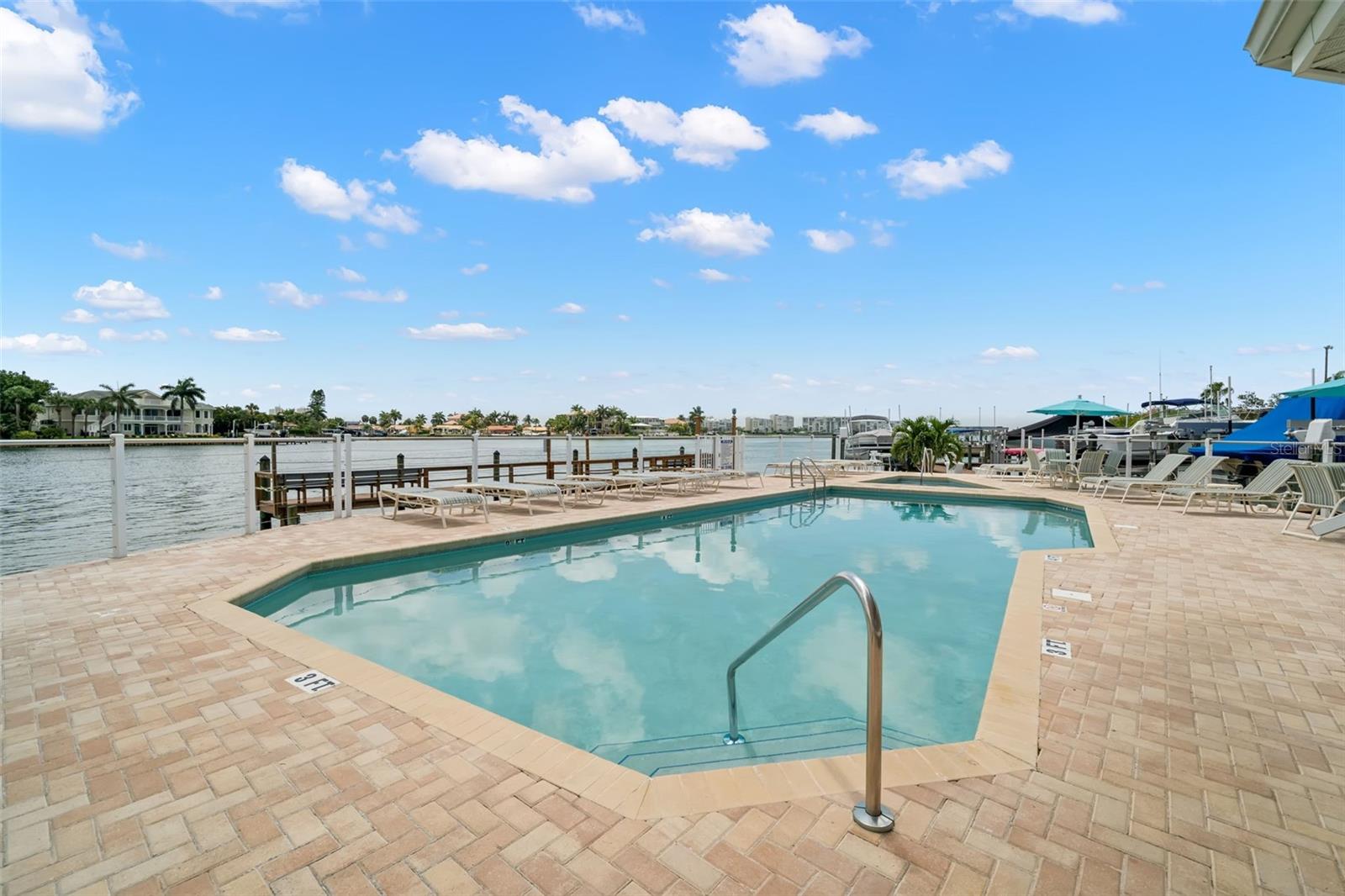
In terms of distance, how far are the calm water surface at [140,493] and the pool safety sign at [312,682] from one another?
4095mm

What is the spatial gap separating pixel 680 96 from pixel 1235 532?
1175cm

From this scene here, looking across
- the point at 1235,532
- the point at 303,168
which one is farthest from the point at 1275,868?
the point at 303,168

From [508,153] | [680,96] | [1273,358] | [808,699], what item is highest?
[680,96]

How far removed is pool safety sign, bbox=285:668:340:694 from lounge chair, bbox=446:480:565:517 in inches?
211

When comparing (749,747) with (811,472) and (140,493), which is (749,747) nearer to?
(811,472)

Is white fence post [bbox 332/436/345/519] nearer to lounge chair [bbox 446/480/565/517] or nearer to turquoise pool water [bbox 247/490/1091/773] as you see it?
lounge chair [bbox 446/480/565/517]

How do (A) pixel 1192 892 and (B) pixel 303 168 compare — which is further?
(B) pixel 303 168

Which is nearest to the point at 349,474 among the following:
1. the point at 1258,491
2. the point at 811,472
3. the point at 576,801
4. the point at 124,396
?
the point at 576,801

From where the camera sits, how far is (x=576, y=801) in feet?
6.47

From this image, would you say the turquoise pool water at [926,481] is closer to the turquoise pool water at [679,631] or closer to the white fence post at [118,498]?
the turquoise pool water at [679,631]

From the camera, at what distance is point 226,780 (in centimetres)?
208

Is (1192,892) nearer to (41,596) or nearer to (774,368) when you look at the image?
(41,596)

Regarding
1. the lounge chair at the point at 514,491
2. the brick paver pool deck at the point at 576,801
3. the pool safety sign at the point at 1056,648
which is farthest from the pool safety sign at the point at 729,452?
the brick paver pool deck at the point at 576,801

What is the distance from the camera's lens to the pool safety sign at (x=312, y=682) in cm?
282
